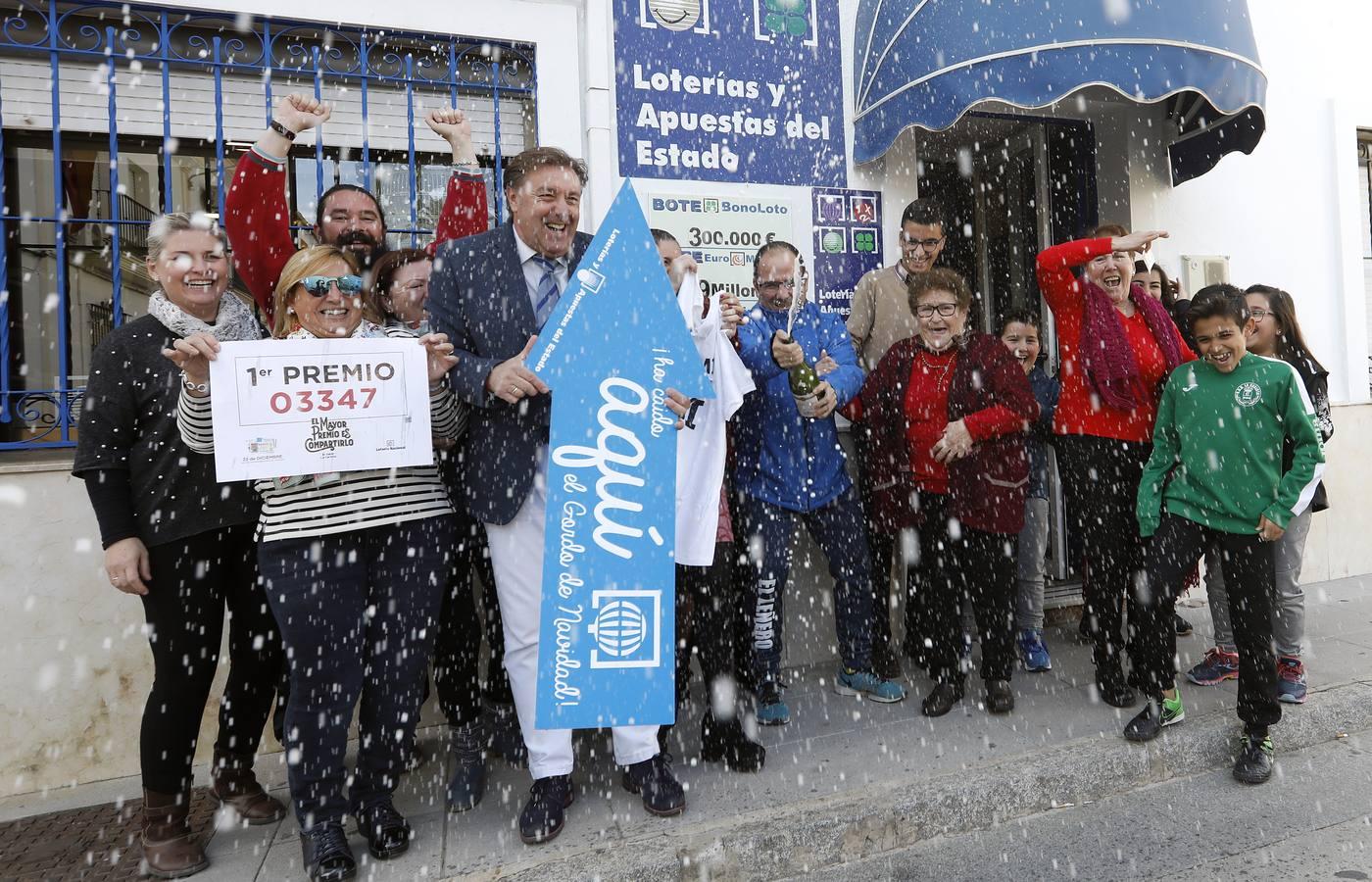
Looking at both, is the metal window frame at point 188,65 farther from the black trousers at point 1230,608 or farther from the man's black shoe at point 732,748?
the black trousers at point 1230,608

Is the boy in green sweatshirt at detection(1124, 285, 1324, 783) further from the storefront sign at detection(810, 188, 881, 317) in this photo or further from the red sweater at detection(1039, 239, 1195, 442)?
the storefront sign at detection(810, 188, 881, 317)

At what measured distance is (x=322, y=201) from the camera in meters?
3.30

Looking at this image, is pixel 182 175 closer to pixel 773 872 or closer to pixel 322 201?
pixel 322 201

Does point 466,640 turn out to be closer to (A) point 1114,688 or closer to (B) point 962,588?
(B) point 962,588

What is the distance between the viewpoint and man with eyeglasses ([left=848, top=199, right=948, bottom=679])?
4262 millimetres

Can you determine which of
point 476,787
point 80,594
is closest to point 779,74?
point 476,787

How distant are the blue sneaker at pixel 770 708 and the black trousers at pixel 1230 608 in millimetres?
1564

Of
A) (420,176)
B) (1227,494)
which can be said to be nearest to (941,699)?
(1227,494)

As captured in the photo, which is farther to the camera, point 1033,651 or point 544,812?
point 1033,651

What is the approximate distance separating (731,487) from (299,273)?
2030 millimetres

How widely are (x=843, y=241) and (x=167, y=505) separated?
12.4 ft

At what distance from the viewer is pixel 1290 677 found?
3.89 m

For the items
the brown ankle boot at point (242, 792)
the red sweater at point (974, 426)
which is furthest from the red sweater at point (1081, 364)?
the brown ankle boot at point (242, 792)

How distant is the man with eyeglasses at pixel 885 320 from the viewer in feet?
14.0
